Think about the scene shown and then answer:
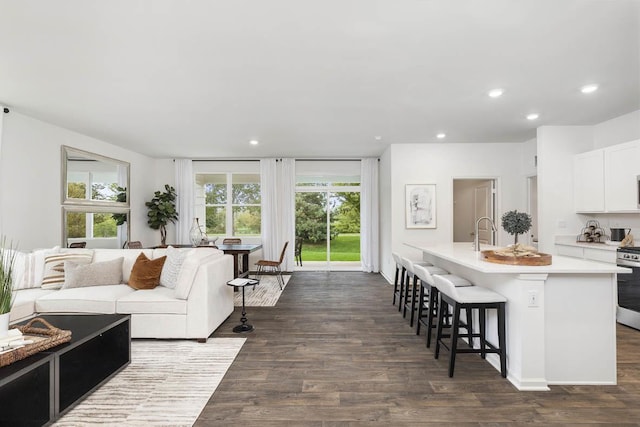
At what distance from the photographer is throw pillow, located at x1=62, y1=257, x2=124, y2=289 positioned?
11.3 ft

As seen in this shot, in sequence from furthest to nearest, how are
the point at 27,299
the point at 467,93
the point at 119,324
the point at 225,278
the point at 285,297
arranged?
the point at 285,297
the point at 225,278
the point at 467,93
the point at 27,299
the point at 119,324

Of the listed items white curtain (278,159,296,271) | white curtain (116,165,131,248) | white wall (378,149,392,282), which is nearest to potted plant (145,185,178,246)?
white curtain (116,165,131,248)

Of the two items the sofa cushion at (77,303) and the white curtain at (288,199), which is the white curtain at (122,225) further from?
the white curtain at (288,199)

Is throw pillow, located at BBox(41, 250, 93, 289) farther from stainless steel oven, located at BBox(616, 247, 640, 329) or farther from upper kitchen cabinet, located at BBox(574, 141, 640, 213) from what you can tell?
upper kitchen cabinet, located at BBox(574, 141, 640, 213)

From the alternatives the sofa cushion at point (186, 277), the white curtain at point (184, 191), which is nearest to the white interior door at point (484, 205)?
the sofa cushion at point (186, 277)

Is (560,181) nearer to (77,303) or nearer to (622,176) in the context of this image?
(622,176)

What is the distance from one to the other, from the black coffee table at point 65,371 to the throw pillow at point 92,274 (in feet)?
3.00

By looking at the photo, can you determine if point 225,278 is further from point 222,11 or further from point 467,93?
point 467,93

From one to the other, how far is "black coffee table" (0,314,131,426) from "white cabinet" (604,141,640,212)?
574 cm

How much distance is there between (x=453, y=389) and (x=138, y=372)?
2542mm

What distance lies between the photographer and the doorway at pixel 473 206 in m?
5.99

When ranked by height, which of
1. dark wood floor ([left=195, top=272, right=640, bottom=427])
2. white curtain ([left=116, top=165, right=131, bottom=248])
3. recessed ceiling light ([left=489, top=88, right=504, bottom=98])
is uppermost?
recessed ceiling light ([left=489, top=88, right=504, bottom=98])

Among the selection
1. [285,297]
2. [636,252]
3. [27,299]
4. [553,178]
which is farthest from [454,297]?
[27,299]

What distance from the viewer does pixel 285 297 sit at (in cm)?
496
